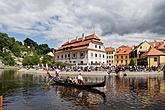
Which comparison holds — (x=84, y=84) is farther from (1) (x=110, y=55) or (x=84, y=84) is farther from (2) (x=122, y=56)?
(1) (x=110, y=55)

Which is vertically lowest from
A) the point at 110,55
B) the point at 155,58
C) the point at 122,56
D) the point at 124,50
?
the point at 155,58

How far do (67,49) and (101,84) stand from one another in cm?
6534

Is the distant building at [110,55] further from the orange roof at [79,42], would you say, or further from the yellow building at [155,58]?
the yellow building at [155,58]

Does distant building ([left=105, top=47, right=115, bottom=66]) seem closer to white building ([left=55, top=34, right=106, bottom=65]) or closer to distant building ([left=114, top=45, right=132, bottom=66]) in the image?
distant building ([left=114, top=45, right=132, bottom=66])

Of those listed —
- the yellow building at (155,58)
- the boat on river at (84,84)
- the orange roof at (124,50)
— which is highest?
the orange roof at (124,50)

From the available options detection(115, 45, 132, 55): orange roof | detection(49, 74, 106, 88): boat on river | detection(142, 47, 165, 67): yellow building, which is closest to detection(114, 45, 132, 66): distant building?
detection(115, 45, 132, 55): orange roof

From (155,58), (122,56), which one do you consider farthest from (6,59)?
(155,58)

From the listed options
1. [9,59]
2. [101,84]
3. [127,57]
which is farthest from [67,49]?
[101,84]

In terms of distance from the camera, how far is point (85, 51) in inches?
3361

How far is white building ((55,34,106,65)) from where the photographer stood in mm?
85375

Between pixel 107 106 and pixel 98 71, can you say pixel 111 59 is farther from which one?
pixel 107 106

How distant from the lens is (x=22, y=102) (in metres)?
24.7

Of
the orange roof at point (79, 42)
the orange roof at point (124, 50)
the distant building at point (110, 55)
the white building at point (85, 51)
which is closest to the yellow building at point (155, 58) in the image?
the white building at point (85, 51)

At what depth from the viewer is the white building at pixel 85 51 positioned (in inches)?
3361
